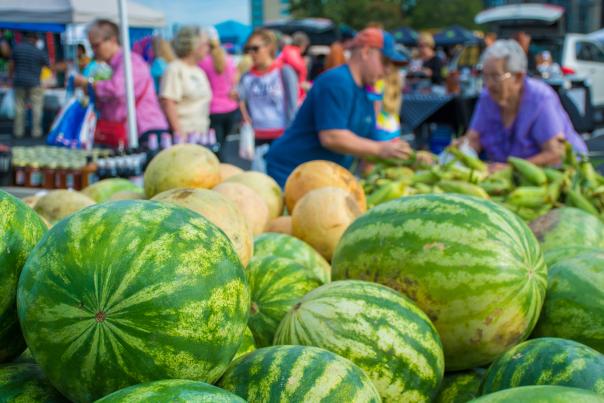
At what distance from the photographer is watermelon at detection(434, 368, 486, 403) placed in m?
1.72

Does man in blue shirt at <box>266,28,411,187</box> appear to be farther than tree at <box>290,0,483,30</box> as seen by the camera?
No

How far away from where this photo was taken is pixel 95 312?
126 cm

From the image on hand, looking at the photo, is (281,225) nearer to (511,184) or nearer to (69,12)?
(511,184)

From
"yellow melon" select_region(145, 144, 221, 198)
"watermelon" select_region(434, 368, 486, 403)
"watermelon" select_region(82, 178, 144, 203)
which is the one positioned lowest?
"watermelon" select_region(434, 368, 486, 403)

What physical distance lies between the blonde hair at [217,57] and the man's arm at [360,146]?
14.5 feet

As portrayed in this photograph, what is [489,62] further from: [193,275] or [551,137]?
[193,275]

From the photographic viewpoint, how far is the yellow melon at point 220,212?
2.06 meters

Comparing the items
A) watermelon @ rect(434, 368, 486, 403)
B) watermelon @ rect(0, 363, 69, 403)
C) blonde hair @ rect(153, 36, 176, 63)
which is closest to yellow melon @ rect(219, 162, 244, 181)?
watermelon @ rect(434, 368, 486, 403)

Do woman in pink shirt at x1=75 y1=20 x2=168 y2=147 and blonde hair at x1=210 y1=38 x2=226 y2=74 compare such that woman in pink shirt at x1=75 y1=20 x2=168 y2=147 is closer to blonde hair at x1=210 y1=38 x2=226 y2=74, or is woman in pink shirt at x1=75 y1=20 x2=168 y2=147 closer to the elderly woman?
blonde hair at x1=210 y1=38 x2=226 y2=74

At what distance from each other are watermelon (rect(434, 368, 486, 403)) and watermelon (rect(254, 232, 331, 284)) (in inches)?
26.7

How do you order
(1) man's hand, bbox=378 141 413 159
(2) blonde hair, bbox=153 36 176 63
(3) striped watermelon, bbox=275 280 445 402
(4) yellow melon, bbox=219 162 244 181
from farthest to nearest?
(2) blonde hair, bbox=153 36 176 63, (1) man's hand, bbox=378 141 413 159, (4) yellow melon, bbox=219 162 244 181, (3) striped watermelon, bbox=275 280 445 402

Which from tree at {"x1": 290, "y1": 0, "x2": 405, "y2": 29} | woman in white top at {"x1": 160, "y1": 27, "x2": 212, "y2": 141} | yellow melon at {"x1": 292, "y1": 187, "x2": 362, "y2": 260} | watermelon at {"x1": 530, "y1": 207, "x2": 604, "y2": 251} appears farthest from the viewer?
tree at {"x1": 290, "y1": 0, "x2": 405, "y2": 29}

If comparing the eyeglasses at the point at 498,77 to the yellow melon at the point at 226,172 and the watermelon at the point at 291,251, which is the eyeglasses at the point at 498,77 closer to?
the yellow melon at the point at 226,172

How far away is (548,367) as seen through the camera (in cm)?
150
